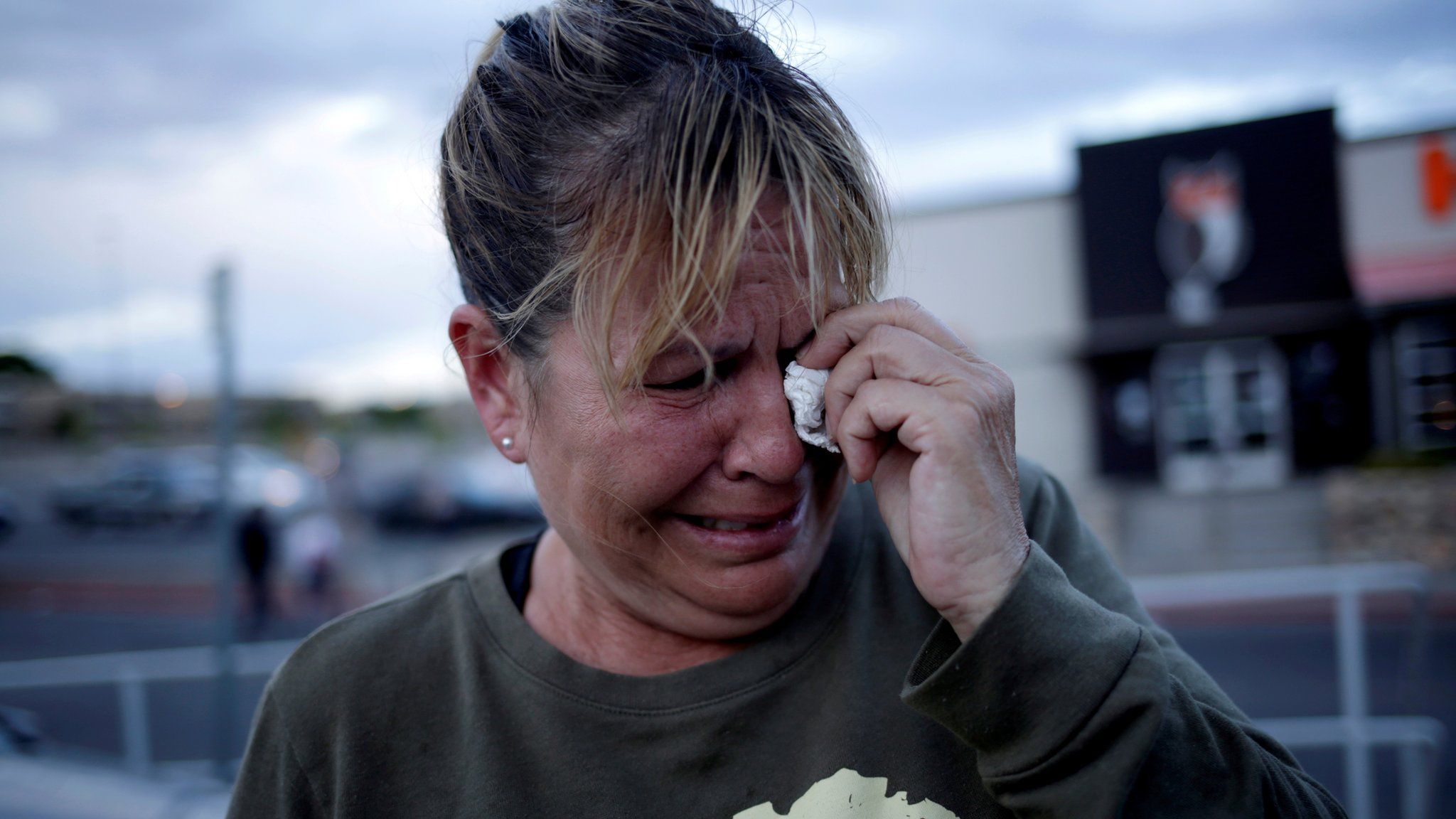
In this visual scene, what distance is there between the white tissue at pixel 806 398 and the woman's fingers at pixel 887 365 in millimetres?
10

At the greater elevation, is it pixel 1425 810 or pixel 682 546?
pixel 682 546

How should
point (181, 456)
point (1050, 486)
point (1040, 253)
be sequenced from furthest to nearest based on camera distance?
point (181, 456) → point (1040, 253) → point (1050, 486)

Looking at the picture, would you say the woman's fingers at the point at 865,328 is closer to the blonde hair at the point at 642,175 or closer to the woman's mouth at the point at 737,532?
the blonde hair at the point at 642,175

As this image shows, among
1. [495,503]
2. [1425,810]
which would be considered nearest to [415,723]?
[1425,810]

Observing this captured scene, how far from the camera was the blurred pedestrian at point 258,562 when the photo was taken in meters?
13.0

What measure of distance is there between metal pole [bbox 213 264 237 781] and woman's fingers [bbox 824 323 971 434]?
3259 mm

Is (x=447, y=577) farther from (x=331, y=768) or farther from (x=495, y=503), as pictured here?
(x=495, y=503)

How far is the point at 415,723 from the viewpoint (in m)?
1.44

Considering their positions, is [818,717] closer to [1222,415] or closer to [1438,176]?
[1222,415]

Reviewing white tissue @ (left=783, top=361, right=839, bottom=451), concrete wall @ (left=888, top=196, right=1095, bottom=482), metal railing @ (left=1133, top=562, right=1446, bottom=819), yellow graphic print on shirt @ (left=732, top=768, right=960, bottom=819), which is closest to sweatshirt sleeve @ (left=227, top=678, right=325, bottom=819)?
yellow graphic print on shirt @ (left=732, top=768, right=960, bottom=819)

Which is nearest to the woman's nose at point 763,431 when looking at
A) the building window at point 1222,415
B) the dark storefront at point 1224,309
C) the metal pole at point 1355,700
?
the metal pole at point 1355,700

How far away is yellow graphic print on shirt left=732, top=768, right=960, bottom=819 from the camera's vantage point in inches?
50.6

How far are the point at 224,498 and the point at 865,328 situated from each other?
355cm

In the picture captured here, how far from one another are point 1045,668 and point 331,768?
1.08 metres
